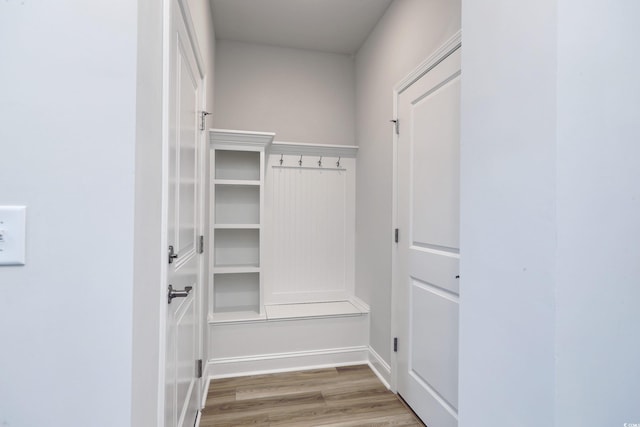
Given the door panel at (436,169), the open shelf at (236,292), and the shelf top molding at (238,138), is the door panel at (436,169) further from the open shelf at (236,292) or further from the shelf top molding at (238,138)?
the open shelf at (236,292)

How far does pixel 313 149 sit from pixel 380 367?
1.96 metres

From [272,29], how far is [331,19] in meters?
0.53

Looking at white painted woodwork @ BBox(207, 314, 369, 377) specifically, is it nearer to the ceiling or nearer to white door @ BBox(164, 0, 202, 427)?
white door @ BBox(164, 0, 202, 427)

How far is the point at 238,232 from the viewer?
2.79m

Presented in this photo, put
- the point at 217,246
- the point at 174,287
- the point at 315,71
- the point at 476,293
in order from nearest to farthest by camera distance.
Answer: the point at 476,293 < the point at 174,287 < the point at 217,246 < the point at 315,71

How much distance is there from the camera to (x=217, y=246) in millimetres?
2742

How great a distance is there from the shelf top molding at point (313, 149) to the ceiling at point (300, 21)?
95 centimetres

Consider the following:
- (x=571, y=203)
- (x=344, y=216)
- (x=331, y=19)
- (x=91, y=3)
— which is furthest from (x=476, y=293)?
(x=331, y=19)

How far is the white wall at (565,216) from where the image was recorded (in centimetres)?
76

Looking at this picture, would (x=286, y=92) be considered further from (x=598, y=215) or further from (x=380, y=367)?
(x=598, y=215)

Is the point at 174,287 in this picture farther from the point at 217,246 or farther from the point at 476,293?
the point at 217,246

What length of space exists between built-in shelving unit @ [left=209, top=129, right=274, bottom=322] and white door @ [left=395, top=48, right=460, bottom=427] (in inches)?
46.5

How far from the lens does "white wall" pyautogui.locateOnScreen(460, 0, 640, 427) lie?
76cm

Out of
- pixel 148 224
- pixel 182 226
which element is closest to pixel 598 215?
pixel 148 224
